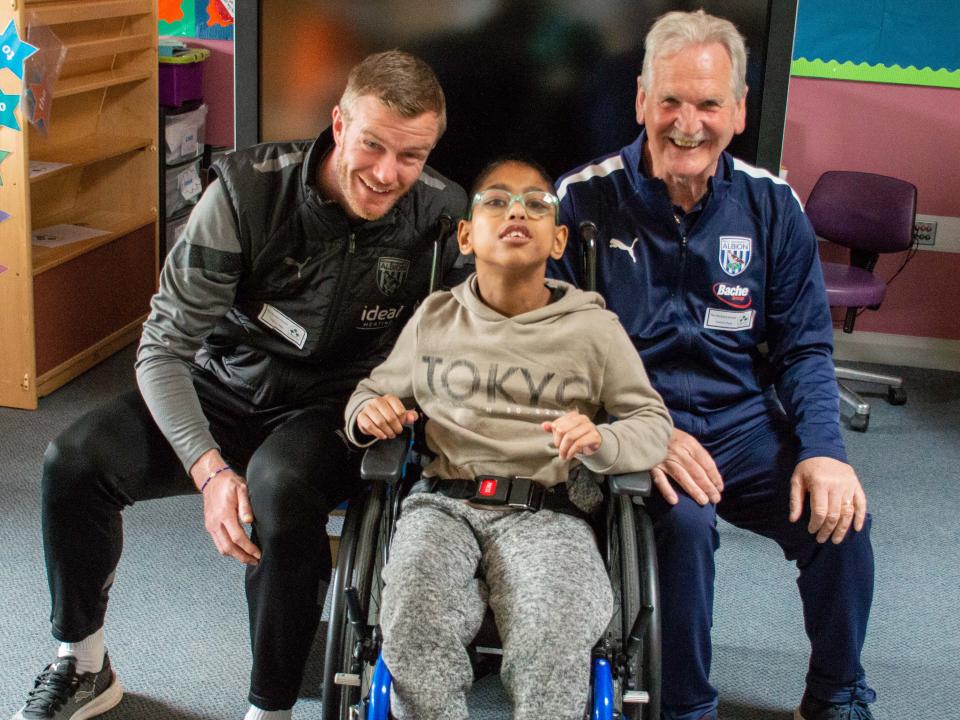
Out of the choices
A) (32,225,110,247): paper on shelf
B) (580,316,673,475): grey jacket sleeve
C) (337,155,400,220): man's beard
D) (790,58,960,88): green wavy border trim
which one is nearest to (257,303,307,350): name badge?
(337,155,400,220): man's beard

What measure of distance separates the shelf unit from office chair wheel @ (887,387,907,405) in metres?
2.74

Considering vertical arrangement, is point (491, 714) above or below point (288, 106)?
below

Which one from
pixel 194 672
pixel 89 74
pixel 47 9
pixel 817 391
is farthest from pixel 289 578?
pixel 89 74

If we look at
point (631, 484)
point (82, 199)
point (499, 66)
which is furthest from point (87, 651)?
point (82, 199)

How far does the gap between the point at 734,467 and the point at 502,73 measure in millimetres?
988

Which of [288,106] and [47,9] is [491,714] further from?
[47,9]

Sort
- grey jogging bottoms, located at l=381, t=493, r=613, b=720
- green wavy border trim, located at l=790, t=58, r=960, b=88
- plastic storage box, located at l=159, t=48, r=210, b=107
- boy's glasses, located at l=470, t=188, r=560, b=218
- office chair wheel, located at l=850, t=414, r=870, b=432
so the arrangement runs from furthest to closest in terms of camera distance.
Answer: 1. plastic storage box, located at l=159, t=48, r=210, b=107
2. green wavy border trim, located at l=790, t=58, r=960, b=88
3. office chair wheel, located at l=850, t=414, r=870, b=432
4. boy's glasses, located at l=470, t=188, r=560, b=218
5. grey jogging bottoms, located at l=381, t=493, r=613, b=720

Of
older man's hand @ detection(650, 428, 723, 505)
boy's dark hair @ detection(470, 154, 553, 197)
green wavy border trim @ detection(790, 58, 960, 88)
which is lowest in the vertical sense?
older man's hand @ detection(650, 428, 723, 505)

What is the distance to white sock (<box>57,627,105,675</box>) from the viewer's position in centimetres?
203

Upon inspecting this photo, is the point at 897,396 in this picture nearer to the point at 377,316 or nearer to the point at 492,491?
the point at 377,316

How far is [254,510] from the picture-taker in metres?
1.83

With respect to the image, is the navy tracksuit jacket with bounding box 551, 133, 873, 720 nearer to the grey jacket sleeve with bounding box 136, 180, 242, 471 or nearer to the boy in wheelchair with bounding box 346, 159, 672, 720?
the boy in wheelchair with bounding box 346, 159, 672, 720

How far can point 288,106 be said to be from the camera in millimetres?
2455

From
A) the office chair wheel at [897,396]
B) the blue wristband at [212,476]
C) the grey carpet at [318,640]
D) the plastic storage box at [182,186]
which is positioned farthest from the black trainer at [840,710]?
the plastic storage box at [182,186]
